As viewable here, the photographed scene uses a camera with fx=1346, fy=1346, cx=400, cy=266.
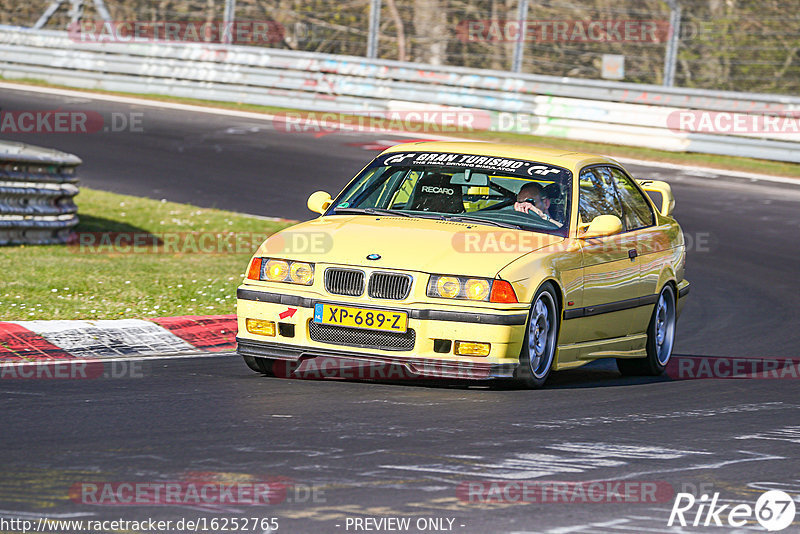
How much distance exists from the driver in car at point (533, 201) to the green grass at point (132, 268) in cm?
296

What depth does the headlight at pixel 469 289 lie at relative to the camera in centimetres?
760

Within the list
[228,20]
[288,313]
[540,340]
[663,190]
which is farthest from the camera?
[228,20]

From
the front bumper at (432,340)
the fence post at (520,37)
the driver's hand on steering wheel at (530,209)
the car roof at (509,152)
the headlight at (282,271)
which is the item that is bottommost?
the front bumper at (432,340)

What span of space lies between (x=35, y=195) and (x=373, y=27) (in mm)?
12470

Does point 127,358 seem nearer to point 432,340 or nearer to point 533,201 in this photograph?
point 432,340

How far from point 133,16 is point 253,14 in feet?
10.4

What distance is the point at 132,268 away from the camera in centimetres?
1246

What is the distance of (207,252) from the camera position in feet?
47.3

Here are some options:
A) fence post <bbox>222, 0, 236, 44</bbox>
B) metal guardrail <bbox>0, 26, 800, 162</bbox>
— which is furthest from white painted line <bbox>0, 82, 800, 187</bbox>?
fence post <bbox>222, 0, 236, 44</bbox>


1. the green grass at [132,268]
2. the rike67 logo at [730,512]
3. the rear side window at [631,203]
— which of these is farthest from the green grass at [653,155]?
the rike67 logo at [730,512]

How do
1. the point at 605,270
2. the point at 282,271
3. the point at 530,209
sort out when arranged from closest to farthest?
the point at 282,271, the point at 530,209, the point at 605,270

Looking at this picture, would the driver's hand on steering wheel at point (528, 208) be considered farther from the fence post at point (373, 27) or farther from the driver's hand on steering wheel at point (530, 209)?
the fence post at point (373, 27)

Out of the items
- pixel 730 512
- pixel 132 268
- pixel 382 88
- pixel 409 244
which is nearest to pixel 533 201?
pixel 409 244

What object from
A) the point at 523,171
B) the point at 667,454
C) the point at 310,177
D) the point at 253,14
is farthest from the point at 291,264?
the point at 253,14
